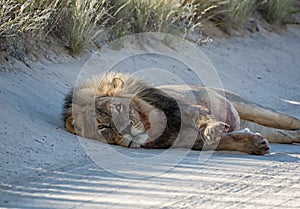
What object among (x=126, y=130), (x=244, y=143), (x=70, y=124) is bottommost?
(x=70, y=124)

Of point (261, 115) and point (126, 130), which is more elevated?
point (261, 115)

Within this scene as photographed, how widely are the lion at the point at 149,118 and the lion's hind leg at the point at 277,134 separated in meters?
0.37

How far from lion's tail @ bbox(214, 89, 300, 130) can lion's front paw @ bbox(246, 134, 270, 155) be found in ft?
3.28

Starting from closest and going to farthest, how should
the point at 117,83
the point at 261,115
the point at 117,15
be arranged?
the point at 117,83 < the point at 261,115 < the point at 117,15

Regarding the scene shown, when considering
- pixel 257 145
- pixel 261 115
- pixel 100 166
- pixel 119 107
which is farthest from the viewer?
pixel 261 115

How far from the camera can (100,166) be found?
5.38 meters

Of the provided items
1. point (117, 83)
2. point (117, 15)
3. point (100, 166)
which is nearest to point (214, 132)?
point (117, 83)

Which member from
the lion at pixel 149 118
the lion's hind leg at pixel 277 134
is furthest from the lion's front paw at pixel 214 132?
the lion's hind leg at pixel 277 134

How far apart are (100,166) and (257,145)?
1226mm

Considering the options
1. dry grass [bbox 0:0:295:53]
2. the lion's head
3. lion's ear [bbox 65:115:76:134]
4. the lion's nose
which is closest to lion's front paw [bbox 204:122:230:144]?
the lion's head

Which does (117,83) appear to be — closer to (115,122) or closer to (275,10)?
(115,122)

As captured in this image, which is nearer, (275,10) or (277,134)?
(277,134)

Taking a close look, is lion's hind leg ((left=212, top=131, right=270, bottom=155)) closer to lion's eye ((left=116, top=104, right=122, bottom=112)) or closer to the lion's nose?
the lion's nose

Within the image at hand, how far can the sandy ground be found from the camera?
451 centimetres
